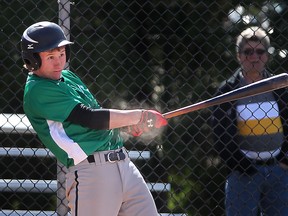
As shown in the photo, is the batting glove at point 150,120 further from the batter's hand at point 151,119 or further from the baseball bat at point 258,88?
the baseball bat at point 258,88

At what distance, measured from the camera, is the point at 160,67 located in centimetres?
525

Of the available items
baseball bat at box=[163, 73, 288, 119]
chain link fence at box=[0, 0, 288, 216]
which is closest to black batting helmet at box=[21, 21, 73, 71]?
baseball bat at box=[163, 73, 288, 119]

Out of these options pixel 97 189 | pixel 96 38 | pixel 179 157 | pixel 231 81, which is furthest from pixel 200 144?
pixel 97 189

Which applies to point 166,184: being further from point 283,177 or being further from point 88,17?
point 88,17

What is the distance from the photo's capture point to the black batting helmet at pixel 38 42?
3900mm

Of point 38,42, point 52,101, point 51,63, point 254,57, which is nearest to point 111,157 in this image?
point 52,101

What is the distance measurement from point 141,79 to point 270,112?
856mm

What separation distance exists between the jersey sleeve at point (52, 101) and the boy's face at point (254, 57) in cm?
152

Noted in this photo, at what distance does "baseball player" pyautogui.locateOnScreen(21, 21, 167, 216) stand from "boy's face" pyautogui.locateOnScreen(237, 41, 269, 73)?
1.26 metres

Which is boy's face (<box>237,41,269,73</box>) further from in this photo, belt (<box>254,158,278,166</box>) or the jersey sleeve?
the jersey sleeve

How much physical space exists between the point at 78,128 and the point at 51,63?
34cm

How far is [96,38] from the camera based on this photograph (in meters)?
5.18

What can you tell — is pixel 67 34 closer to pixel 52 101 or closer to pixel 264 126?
pixel 52 101

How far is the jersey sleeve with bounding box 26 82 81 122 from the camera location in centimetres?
387
